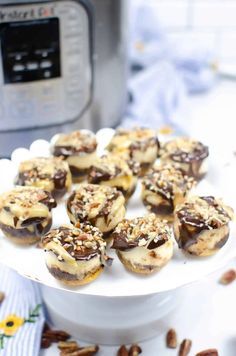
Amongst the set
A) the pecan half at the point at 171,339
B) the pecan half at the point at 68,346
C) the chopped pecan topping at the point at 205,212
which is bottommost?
the pecan half at the point at 68,346

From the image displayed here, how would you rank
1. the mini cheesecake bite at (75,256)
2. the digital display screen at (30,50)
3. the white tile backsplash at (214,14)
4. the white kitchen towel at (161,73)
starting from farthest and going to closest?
the white tile backsplash at (214,14), the white kitchen towel at (161,73), the digital display screen at (30,50), the mini cheesecake bite at (75,256)

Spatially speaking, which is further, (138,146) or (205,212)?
(138,146)

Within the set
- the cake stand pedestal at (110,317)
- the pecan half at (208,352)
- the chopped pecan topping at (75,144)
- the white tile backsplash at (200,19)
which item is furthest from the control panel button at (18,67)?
the white tile backsplash at (200,19)

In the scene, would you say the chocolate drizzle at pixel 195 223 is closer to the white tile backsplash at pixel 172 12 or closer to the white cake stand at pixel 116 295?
the white cake stand at pixel 116 295

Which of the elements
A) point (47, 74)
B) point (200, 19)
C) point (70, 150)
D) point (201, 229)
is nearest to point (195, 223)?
point (201, 229)

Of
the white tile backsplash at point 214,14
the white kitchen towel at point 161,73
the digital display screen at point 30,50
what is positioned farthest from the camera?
the white tile backsplash at point 214,14

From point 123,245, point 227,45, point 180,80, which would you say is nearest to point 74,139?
point 123,245

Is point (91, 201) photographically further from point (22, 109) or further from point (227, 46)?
point (227, 46)

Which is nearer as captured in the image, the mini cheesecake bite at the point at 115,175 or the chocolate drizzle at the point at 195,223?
the chocolate drizzle at the point at 195,223

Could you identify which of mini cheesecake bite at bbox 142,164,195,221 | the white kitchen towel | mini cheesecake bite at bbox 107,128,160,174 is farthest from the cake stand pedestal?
the white kitchen towel
